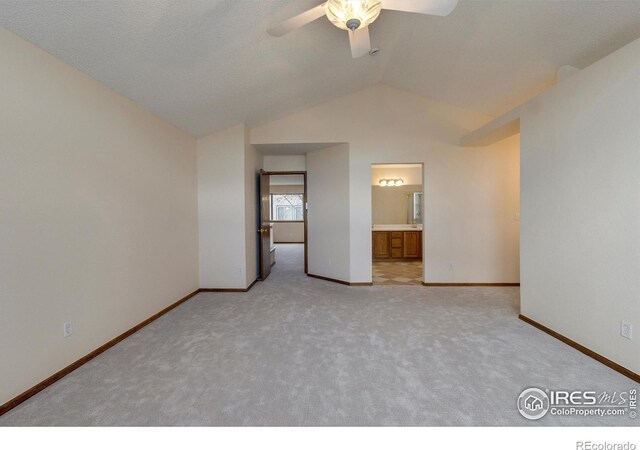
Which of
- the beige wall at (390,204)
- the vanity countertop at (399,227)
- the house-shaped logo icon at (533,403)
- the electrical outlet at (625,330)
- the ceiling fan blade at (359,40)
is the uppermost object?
the ceiling fan blade at (359,40)

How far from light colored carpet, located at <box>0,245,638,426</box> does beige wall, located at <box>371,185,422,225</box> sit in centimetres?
441

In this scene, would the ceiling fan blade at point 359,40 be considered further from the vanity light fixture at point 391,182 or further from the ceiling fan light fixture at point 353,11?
the vanity light fixture at point 391,182

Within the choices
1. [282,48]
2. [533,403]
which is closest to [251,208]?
[282,48]

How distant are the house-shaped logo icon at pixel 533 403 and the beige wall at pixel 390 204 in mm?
6062

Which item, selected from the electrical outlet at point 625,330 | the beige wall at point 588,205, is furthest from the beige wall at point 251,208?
the electrical outlet at point 625,330

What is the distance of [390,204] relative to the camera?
764 centimetres

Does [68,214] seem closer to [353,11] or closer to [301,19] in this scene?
[301,19]

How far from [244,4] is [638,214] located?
332cm

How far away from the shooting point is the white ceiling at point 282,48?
1.93 meters

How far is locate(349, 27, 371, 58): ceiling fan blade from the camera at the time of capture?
1970 millimetres

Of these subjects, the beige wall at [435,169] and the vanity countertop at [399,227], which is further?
the vanity countertop at [399,227]

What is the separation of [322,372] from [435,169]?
3.73 m
